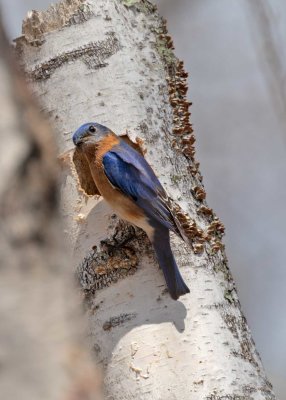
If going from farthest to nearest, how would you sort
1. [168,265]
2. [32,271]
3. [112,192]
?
[112,192]
[168,265]
[32,271]

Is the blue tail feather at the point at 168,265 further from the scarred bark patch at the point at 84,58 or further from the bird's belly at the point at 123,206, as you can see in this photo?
the scarred bark patch at the point at 84,58

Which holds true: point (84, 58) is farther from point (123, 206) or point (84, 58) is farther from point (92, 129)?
point (123, 206)

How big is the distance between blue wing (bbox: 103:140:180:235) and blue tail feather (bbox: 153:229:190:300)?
0.16 ft

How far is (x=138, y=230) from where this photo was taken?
3.18 meters

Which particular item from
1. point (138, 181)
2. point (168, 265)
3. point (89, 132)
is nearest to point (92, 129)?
point (89, 132)

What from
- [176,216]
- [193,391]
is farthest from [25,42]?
[193,391]

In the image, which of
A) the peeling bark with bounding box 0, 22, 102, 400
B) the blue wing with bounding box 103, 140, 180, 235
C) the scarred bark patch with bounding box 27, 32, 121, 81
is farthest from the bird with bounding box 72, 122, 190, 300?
the peeling bark with bounding box 0, 22, 102, 400

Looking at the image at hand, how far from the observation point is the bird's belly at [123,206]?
3.14m

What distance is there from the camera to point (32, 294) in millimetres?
919

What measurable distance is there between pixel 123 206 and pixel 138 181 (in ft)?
0.38

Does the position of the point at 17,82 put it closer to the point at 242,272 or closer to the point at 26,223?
the point at 26,223

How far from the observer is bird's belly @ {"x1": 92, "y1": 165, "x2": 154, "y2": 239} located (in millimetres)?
3141

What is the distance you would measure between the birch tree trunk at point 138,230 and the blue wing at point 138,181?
2.0 inches

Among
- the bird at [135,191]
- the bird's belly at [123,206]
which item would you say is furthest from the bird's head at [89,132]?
the bird's belly at [123,206]
